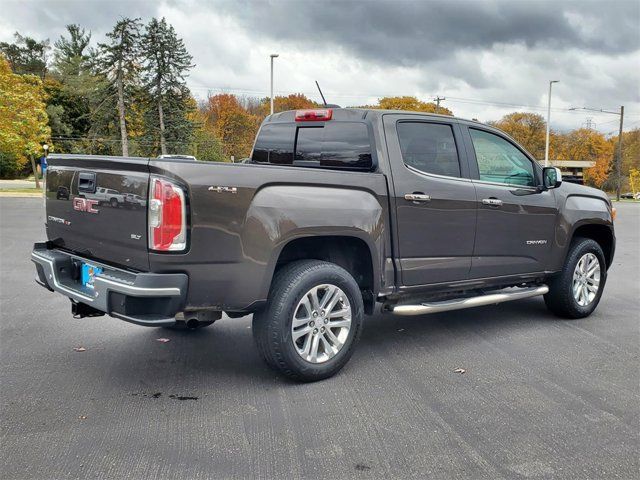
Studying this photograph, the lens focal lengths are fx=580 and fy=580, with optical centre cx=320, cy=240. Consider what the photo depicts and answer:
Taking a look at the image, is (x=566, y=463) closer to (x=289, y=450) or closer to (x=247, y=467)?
(x=289, y=450)

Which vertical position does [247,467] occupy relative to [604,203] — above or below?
below

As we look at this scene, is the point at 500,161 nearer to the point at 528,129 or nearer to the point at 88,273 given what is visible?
the point at 88,273

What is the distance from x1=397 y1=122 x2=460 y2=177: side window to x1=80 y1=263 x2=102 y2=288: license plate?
2.43m

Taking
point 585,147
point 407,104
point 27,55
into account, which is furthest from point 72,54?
point 585,147

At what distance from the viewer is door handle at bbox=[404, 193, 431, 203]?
448 centimetres

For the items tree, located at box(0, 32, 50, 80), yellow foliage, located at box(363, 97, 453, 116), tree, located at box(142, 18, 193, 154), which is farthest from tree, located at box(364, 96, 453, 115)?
tree, located at box(0, 32, 50, 80)

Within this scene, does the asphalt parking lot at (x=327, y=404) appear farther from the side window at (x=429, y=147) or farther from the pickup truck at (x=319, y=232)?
the side window at (x=429, y=147)

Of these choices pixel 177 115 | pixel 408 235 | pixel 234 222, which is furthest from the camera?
pixel 177 115

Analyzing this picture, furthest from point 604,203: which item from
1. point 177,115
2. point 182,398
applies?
point 177,115

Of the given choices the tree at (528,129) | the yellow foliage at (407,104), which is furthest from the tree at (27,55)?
the tree at (528,129)

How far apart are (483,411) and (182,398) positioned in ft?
6.32

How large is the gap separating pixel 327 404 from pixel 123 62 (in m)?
54.9

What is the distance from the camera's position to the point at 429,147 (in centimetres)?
486

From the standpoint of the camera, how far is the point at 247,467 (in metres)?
2.90
